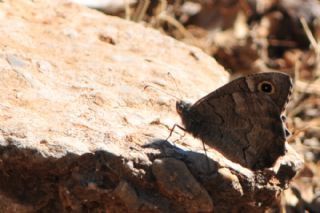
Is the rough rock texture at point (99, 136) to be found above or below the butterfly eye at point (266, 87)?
below

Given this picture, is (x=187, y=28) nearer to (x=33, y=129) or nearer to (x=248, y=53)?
(x=248, y=53)

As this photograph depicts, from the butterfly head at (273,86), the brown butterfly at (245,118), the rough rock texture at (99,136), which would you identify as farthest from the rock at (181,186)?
the butterfly head at (273,86)

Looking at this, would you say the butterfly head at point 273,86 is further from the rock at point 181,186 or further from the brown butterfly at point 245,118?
the rock at point 181,186

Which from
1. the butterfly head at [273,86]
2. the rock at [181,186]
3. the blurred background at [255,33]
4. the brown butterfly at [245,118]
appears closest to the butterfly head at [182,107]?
the brown butterfly at [245,118]

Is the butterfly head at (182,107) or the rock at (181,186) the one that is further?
the butterfly head at (182,107)

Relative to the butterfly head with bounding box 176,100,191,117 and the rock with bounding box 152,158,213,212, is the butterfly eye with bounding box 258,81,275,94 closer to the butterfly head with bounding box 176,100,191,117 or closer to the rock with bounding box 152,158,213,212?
the butterfly head with bounding box 176,100,191,117

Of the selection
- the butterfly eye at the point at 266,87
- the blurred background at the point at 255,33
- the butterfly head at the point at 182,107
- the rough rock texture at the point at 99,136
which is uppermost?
the butterfly eye at the point at 266,87

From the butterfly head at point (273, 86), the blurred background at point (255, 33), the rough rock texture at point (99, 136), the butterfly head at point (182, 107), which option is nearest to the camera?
the rough rock texture at point (99, 136)

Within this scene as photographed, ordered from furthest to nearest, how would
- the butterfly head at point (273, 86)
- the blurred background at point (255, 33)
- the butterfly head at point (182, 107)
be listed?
the blurred background at point (255, 33)
the butterfly head at point (182, 107)
the butterfly head at point (273, 86)
